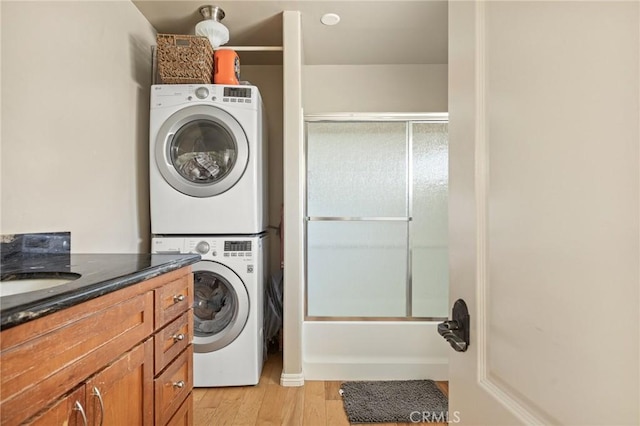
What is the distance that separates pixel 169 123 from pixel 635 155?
213cm

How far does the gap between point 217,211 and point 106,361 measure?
1301mm

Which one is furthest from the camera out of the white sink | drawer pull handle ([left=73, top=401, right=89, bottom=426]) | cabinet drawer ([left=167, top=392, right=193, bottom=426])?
cabinet drawer ([left=167, top=392, right=193, bottom=426])

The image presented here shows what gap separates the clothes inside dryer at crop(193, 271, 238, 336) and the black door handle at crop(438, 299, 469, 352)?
164 cm

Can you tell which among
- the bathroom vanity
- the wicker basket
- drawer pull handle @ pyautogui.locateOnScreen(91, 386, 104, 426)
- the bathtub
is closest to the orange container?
the wicker basket

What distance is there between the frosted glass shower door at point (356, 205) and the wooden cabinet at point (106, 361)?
4.50 feet

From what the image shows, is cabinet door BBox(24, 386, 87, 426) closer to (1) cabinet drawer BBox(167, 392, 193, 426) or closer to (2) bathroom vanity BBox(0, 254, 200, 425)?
(2) bathroom vanity BBox(0, 254, 200, 425)

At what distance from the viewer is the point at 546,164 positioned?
44 centimetres

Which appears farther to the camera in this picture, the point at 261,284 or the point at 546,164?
the point at 261,284

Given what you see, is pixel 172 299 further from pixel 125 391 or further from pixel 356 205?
pixel 356 205

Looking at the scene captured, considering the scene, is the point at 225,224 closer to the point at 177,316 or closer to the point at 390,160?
Answer: the point at 177,316

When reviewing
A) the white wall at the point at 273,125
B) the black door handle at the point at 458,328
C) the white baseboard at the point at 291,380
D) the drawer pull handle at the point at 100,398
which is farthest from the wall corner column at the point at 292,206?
the black door handle at the point at 458,328

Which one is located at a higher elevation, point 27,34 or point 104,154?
point 27,34

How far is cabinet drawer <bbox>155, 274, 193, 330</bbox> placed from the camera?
3.41 feet

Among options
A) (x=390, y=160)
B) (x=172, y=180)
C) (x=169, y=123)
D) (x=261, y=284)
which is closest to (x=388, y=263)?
(x=390, y=160)
